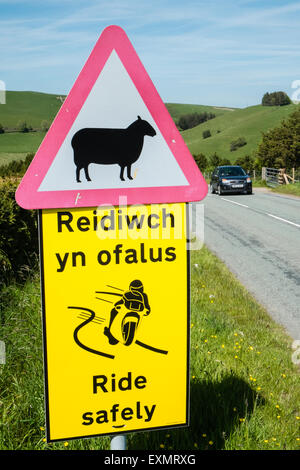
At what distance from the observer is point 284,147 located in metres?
44.5

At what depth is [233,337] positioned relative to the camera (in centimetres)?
424

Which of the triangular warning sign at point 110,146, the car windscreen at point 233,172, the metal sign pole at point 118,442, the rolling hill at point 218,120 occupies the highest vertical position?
the rolling hill at point 218,120

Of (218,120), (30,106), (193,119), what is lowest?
(218,120)

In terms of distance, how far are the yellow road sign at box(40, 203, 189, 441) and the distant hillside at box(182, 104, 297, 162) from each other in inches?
3405

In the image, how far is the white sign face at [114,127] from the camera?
198cm

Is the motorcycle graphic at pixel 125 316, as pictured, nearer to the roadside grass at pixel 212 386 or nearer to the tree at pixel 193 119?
the roadside grass at pixel 212 386

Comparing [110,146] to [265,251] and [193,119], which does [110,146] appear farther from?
[193,119]

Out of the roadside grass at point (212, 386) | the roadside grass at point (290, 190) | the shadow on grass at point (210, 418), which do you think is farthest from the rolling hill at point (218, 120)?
the shadow on grass at point (210, 418)

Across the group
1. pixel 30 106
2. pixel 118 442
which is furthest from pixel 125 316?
pixel 30 106

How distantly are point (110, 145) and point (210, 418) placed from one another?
1.85 meters

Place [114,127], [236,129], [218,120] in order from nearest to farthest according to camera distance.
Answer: [114,127] < [236,129] < [218,120]

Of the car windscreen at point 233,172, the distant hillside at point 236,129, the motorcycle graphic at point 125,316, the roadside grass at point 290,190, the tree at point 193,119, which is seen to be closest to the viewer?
the motorcycle graphic at point 125,316

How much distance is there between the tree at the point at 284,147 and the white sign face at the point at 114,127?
44.2 m
